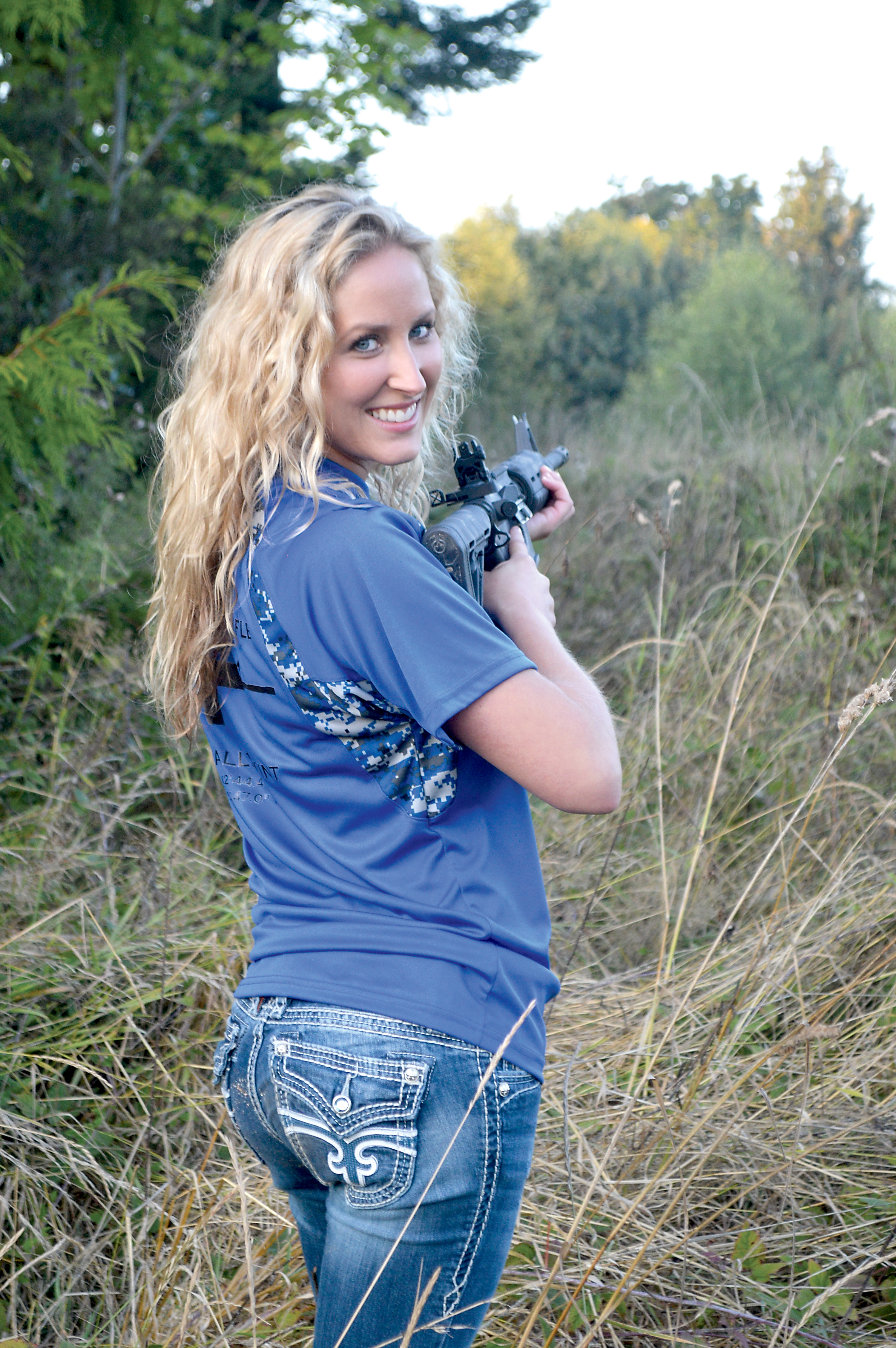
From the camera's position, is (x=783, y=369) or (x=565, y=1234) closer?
(x=565, y=1234)

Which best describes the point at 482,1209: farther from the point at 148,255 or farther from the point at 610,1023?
the point at 148,255

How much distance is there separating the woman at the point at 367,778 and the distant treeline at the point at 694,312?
781mm

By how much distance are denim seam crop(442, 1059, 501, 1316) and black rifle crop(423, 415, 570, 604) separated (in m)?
0.57

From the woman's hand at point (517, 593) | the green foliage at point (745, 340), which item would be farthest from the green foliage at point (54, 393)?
the green foliage at point (745, 340)

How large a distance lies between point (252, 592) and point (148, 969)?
5.44 ft

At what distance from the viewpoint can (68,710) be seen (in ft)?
11.5

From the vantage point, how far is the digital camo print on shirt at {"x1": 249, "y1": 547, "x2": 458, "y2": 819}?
3.74 ft

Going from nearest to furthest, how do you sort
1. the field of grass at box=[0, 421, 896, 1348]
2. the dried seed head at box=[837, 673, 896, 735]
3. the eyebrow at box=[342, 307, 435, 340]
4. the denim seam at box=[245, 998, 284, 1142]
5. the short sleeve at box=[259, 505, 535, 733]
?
the short sleeve at box=[259, 505, 535, 733] → the denim seam at box=[245, 998, 284, 1142] → the eyebrow at box=[342, 307, 435, 340] → the dried seed head at box=[837, 673, 896, 735] → the field of grass at box=[0, 421, 896, 1348]

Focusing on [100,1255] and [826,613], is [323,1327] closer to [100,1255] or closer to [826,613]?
[100,1255]

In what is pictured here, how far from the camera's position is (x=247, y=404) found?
4.25 feet

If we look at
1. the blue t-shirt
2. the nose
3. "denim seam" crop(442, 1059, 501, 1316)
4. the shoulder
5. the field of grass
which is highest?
the nose

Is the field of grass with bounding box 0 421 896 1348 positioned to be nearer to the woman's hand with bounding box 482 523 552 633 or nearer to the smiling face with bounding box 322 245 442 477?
the woman's hand with bounding box 482 523 552 633

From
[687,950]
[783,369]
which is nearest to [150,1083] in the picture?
[687,950]

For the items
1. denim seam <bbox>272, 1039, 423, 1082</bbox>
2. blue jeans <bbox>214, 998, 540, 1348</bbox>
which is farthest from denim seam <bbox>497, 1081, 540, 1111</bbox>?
denim seam <bbox>272, 1039, 423, 1082</bbox>
